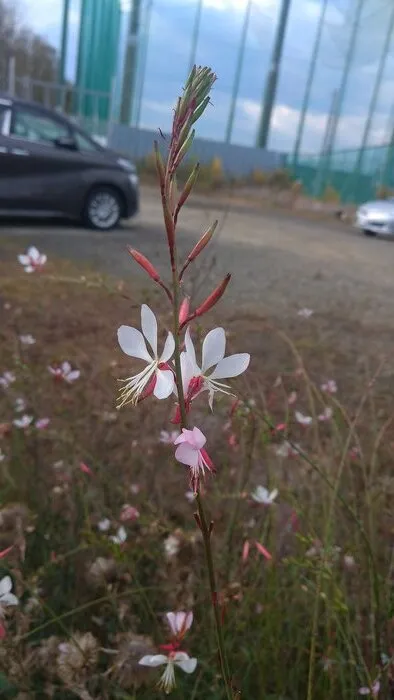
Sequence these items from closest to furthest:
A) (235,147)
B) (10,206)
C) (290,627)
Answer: (290,627) → (10,206) → (235,147)

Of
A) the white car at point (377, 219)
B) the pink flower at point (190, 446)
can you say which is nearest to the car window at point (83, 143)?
the white car at point (377, 219)

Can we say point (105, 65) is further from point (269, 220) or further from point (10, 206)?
point (10, 206)

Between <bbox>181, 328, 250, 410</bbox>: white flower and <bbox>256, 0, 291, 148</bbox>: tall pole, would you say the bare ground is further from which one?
<bbox>256, 0, 291, 148</bbox>: tall pole

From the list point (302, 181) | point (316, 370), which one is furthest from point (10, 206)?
point (302, 181)

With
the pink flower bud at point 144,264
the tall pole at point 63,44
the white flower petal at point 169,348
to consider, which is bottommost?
the white flower petal at point 169,348

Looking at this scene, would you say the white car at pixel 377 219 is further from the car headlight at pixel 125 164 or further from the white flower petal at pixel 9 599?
the white flower petal at pixel 9 599

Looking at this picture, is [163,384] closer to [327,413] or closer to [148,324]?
[148,324]

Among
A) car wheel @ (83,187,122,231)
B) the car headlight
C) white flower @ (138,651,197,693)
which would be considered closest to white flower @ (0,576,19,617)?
white flower @ (138,651,197,693)
